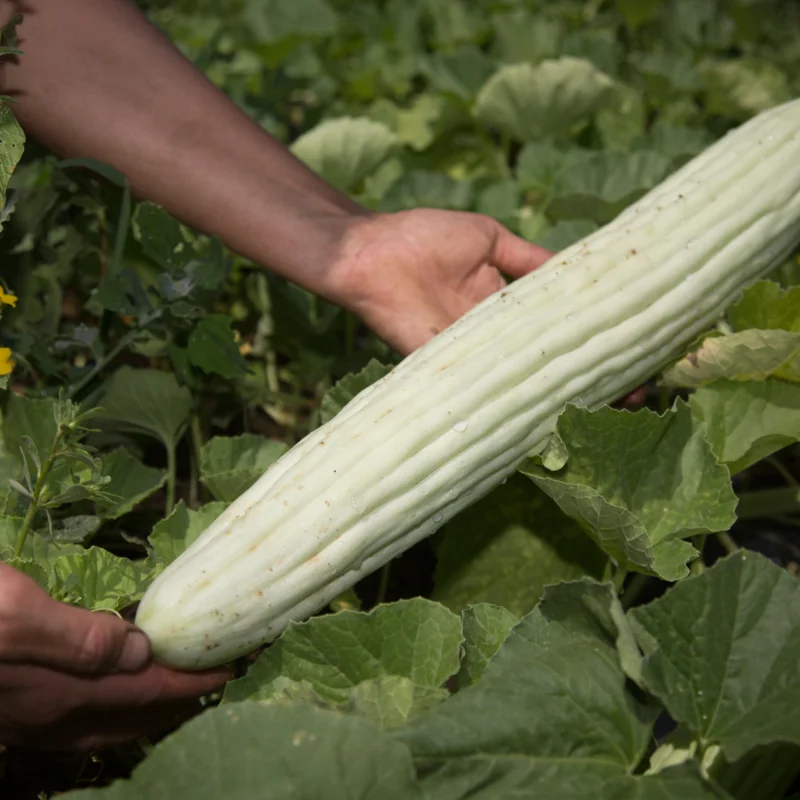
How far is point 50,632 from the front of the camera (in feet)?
3.61

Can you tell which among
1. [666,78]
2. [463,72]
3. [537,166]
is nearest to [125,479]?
[537,166]

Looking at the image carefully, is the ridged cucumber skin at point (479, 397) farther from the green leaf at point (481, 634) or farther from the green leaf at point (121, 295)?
the green leaf at point (121, 295)

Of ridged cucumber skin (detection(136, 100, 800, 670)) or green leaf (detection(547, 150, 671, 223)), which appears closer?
ridged cucumber skin (detection(136, 100, 800, 670))

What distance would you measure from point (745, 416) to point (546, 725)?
72 cm

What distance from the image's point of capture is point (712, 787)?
108 cm

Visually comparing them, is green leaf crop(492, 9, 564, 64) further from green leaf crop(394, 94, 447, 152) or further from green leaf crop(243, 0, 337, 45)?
green leaf crop(243, 0, 337, 45)

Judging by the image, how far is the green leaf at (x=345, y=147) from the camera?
2.40 m

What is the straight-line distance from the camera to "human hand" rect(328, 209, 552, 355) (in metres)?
1.76

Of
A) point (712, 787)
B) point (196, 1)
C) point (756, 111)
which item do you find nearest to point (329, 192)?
point (712, 787)

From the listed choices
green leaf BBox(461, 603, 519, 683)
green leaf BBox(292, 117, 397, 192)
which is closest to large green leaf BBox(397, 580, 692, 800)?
green leaf BBox(461, 603, 519, 683)

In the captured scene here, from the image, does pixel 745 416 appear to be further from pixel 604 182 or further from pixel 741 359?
pixel 604 182

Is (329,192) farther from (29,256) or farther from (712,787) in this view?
(712,787)

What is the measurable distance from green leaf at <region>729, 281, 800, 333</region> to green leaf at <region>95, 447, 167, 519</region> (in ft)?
3.27

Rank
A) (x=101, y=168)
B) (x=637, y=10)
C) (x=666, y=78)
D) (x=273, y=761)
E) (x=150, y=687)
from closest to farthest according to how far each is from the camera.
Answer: (x=273, y=761)
(x=150, y=687)
(x=101, y=168)
(x=666, y=78)
(x=637, y=10)
